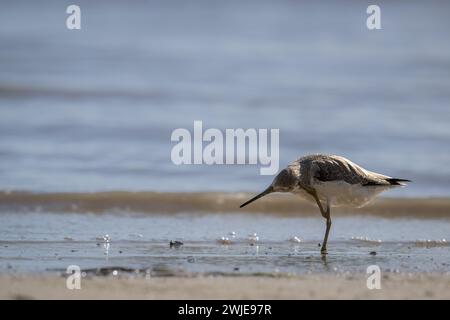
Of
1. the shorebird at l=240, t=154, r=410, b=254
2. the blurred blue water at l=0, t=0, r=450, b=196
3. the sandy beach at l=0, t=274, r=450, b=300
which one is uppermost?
the blurred blue water at l=0, t=0, r=450, b=196

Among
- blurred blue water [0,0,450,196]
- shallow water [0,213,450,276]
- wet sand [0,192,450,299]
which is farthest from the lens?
blurred blue water [0,0,450,196]

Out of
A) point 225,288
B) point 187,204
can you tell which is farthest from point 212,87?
point 225,288

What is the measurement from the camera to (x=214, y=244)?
8984mm

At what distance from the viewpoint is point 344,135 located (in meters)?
14.2

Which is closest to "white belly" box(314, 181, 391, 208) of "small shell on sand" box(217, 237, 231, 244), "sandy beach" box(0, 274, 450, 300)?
"small shell on sand" box(217, 237, 231, 244)

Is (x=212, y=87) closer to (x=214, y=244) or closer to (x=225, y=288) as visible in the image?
(x=214, y=244)

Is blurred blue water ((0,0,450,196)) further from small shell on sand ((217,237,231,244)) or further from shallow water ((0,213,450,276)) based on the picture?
small shell on sand ((217,237,231,244))

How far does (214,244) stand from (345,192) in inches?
58.6

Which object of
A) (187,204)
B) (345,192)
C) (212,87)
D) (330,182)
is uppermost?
(212,87)

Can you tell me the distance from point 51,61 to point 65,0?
4.05 meters

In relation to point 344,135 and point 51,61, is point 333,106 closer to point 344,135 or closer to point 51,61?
point 344,135

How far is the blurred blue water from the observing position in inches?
499

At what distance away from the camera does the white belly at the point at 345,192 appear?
9141 millimetres

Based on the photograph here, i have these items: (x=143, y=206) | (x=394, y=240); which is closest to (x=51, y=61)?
(x=143, y=206)
